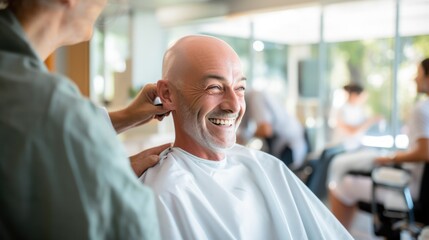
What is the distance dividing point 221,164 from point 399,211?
1766 mm

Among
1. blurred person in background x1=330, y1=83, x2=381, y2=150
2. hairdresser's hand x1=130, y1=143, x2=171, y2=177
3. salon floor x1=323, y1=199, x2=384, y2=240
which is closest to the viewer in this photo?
hairdresser's hand x1=130, y1=143, x2=171, y2=177

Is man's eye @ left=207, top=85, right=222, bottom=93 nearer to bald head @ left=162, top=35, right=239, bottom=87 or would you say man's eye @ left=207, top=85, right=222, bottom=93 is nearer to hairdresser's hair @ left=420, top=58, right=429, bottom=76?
bald head @ left=162, top=35, right=239, bottom=87

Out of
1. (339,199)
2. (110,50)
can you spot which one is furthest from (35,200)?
(110,50)

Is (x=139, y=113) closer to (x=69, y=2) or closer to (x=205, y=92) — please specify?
(x=205, y=92)

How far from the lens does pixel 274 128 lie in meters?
4.17

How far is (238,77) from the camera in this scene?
126 cm

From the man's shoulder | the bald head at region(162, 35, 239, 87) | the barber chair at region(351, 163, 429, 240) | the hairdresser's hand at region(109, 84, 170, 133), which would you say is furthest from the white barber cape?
the barber chair at region(351, 163, 429, 240)

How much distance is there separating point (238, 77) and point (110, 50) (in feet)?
18.3

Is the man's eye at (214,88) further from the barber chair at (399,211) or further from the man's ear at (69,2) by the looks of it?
the barber chair at (399,211)

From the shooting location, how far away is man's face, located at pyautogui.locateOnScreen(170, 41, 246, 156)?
123cm

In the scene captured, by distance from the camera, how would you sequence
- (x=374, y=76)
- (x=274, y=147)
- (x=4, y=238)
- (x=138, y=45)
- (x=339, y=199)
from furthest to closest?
(x=138, y=45), (x=374, y=76), (x=274, y=147), (x=339, y=199), (x=4, y=238)

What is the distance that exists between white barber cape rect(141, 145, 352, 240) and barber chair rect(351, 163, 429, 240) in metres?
1.37

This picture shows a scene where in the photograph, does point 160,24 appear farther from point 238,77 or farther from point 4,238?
point 4,238

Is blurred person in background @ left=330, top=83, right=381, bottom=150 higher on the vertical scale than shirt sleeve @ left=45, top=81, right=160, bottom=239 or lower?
lower
